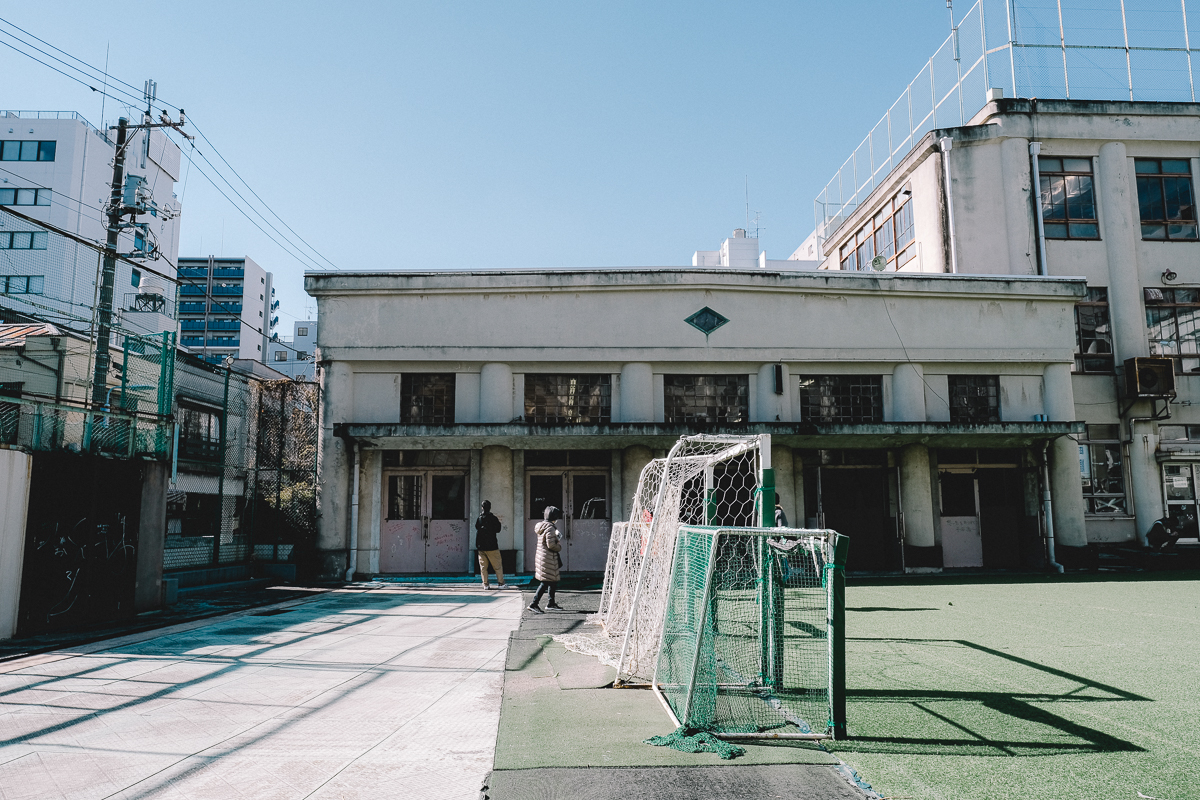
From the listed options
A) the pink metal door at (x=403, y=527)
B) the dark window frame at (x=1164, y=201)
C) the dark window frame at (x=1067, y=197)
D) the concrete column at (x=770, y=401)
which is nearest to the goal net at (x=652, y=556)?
the pink metal door at (x=403, y=527)

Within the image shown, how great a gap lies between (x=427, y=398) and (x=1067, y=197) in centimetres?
1832

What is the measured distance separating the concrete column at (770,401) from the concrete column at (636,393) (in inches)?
104

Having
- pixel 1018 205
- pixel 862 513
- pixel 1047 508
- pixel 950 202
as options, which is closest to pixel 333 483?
pixel 862 513

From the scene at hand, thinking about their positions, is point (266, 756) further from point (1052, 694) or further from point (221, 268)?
point (221, 268)

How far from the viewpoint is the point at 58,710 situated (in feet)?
20.5

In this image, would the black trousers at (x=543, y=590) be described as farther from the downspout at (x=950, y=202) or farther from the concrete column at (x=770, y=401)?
the downspout at (x=950, y=202)

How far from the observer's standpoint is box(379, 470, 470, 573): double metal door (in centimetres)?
1806

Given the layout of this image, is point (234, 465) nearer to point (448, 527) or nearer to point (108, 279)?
point (448, 527)

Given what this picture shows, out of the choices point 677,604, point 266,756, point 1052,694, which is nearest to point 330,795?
point 266,756

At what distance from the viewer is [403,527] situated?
59.7ft

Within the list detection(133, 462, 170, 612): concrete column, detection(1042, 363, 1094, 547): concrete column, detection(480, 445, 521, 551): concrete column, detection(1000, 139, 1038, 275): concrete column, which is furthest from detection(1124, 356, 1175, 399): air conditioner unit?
detection(133, 462, 170, 612): concrete column

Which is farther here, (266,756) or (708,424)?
(708,424)

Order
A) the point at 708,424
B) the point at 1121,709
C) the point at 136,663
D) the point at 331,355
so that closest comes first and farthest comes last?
the point at 1121,709 → the point at 136,663 → the point at 708,424 → the point at 331,355

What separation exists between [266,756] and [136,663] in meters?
4.07
